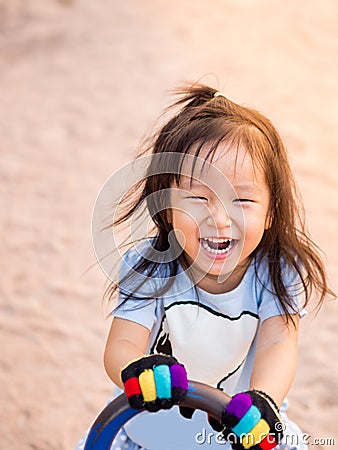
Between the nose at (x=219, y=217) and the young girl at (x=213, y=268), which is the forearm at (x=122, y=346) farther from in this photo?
the nose at (x=219, y=217)

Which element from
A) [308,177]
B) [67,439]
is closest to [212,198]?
[67,439]

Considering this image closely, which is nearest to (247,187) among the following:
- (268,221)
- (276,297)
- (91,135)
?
(268,221)

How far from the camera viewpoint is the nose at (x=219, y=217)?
118 cm

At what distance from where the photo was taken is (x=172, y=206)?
1.26 m

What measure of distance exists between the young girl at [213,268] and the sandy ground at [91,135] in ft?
2.25

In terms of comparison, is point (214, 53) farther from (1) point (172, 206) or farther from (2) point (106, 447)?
(2) point (106, 447)

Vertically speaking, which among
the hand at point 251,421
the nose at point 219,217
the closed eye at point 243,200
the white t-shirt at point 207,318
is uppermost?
the closed eye at point 243,200

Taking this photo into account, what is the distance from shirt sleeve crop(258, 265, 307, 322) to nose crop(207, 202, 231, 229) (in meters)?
0.21

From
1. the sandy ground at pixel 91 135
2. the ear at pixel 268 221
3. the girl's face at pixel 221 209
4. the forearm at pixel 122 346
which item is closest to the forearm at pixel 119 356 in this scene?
the forearm at pixel 122 346

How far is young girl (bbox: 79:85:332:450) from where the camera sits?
121cm

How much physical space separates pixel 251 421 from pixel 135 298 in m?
0.41

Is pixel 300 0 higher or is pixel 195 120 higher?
pixel 300 0

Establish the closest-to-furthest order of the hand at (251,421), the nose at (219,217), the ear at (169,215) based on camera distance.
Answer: the hand at (251,421) → the nose at (219,217) → the ear at (169,215)

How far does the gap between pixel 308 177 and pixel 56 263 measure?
99cm
